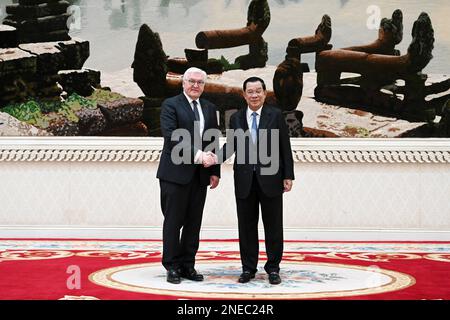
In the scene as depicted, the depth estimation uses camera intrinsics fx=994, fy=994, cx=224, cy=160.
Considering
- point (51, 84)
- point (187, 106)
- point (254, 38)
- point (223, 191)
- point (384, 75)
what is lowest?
point (223, 191)

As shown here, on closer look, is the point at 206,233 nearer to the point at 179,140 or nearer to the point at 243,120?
the point at 243,120

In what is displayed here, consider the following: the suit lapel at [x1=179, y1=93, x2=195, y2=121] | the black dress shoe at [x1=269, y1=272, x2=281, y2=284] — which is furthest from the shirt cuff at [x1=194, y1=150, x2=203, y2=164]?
the black dress shoe at [x1=269, y1=272, x2=281, y2=284]

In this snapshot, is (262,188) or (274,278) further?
(262,188)

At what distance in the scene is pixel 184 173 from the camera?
7.88 m

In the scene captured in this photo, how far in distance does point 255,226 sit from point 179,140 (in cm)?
94

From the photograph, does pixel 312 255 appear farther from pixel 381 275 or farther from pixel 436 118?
pixel 436 118

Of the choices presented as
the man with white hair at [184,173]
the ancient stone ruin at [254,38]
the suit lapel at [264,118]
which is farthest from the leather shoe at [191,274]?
the ancient stone ruin at [254,38]

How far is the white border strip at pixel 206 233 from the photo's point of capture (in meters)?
11.3

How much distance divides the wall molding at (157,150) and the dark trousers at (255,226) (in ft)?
11.4

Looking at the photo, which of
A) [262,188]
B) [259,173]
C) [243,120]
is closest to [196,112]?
[243,120]

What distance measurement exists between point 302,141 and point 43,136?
2999 mm

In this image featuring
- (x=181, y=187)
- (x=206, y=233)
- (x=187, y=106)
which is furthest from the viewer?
(x=206, y=233)

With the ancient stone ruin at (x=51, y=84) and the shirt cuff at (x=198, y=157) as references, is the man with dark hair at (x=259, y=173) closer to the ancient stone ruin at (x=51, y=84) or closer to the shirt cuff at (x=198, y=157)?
the shirt cuff at (x=198, y=157)

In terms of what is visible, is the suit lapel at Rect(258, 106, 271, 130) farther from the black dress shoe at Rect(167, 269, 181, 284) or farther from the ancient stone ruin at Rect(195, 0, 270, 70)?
the ancient stone ruin at Rect(195, 0, 270, 70)
